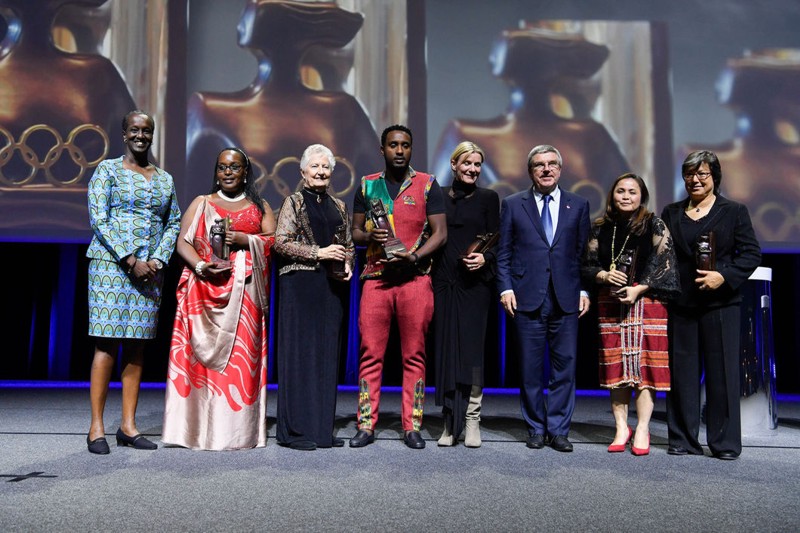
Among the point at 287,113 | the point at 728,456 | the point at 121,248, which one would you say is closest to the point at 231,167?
the point at 121,248

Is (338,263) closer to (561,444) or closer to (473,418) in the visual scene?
(473,418)

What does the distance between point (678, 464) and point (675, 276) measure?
828mm

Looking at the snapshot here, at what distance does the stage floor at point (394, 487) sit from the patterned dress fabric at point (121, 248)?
0.57 m

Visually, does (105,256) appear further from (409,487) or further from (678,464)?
(678,464)

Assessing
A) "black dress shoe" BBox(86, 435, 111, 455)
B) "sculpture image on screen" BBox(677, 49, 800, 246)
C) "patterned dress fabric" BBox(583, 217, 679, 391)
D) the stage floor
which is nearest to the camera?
the stage floor

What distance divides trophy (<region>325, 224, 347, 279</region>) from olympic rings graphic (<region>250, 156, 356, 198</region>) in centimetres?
147

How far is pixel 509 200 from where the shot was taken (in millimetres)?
3365

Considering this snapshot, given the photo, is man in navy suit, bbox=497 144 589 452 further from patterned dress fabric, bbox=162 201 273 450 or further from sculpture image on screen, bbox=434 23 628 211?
sculpture image on screen, bbox=434 23 628 211

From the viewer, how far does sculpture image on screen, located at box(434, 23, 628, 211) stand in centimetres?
477

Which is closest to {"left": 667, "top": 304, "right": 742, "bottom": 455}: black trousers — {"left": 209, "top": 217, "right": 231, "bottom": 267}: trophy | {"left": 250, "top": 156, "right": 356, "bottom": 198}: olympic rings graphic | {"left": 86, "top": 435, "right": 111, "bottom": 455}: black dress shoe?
{"left": 209, "top": 217, "right": 231, "bottom": 267}: trophy

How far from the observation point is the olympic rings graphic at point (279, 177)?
4.72 m

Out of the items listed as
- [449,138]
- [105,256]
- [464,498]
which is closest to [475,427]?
[464,498]

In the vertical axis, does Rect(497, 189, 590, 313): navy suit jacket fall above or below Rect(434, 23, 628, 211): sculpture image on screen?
below

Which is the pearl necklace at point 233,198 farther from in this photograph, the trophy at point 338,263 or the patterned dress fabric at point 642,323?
the patterned dress fabric at point 642,323
